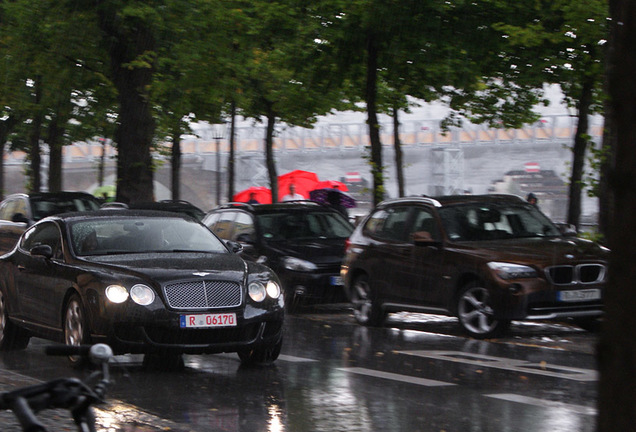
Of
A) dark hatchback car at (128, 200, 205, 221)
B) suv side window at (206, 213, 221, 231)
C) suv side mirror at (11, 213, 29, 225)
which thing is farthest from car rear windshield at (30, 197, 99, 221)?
suv side window at (206, 213, 221, 231)

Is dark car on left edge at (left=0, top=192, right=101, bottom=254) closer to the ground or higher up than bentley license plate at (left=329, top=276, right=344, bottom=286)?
higher up

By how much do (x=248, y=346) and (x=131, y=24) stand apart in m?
16.0

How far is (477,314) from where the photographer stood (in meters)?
13.6

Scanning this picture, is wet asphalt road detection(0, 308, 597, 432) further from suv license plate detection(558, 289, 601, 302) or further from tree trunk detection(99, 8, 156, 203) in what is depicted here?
tree trunk detection(99, 8, 156, 203)

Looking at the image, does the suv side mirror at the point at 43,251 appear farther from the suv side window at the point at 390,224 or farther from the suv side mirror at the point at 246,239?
the suv side mirror at the point at 246,239

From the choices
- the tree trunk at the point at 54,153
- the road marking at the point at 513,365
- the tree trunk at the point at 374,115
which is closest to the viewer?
the road marking at the point at 513,365

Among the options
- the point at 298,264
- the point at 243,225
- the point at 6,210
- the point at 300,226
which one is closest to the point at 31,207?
the point at 6,210

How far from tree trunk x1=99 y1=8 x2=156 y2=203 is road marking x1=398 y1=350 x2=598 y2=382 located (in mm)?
15046

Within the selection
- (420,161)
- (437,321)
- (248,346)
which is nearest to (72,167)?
(420,161)

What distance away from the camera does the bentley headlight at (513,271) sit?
13.3m

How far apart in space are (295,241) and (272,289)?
23.5 ft

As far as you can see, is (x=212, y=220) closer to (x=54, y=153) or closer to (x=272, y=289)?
(x=272, y=289)

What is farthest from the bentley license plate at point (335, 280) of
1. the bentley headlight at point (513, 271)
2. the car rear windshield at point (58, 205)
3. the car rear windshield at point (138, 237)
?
the car rear windshield at point (58, 205)

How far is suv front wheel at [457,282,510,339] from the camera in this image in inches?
529
